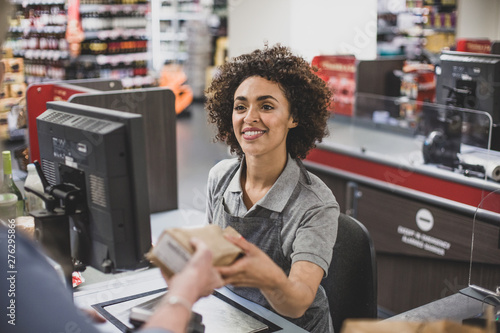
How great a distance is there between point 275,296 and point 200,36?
1074 cm

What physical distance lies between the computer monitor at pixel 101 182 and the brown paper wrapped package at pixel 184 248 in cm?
28

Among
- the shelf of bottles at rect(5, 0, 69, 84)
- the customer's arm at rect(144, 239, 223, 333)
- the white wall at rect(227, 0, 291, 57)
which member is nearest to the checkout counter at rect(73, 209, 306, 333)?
the customer's arm at rect(144, 239, 223, 333)

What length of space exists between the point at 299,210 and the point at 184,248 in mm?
749

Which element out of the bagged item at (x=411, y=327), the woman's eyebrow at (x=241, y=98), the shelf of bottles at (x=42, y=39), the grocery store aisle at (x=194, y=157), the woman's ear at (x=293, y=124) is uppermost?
the shelf of bottles at (x=42, y=39)

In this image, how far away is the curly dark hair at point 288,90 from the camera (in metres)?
2.05

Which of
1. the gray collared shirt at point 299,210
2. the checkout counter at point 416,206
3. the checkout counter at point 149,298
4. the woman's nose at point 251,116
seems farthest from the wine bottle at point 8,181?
the checkout counter at point 416,206

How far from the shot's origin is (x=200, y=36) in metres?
11.9

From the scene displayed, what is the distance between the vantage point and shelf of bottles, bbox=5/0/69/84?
9305 mm

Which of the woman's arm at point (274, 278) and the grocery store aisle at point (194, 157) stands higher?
the woman's arm at point (274, 278)

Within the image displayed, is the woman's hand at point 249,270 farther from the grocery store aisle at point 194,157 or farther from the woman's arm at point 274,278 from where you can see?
the grocery store aisle at point 194,157

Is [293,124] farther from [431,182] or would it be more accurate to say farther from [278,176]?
[431,182]

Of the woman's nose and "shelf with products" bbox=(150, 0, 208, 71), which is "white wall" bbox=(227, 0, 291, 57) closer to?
the woman's nose

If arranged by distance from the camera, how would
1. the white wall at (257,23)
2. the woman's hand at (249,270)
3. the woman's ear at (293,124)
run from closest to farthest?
the woman's hand at (249,270), the woman's ear at (293,124), the white wall at (257,23)

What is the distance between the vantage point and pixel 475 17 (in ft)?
31.2
